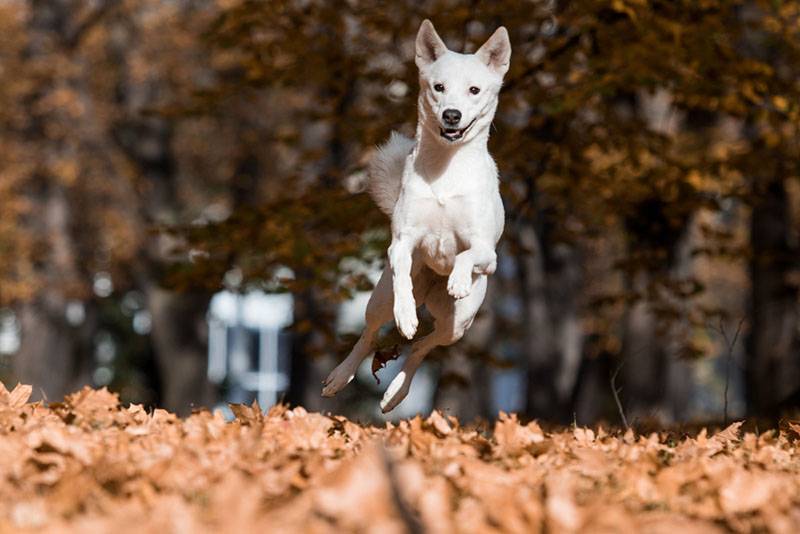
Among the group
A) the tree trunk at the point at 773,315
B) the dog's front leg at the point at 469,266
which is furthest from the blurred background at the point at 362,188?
the dog's front leg at the point at 469,266

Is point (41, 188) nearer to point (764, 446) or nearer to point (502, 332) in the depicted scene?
point (502, 332)

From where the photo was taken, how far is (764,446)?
5.01m

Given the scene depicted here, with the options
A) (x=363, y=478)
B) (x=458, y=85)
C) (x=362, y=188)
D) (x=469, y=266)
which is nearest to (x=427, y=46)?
(x=458, y=85)

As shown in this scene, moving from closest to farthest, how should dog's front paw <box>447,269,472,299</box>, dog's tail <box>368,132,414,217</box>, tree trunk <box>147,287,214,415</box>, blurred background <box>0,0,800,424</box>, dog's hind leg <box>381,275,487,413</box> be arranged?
dog's front paw <box>447,269,472,299</box>
dog's hind leg <box>381,275,487,413</box>
dog's tail <box>368,132,414,217</box>
blurred background <box>0,0,800,424</box>
tree trunk <box>147,287,214,415</box>

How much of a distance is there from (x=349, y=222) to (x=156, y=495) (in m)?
6.15

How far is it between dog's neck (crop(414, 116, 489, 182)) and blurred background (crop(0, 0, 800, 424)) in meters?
1.07

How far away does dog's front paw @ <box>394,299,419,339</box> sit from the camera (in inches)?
220

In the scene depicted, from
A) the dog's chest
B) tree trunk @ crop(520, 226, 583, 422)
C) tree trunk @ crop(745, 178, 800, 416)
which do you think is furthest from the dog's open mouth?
tree trunk @ crop(520, 226, 583, 422)

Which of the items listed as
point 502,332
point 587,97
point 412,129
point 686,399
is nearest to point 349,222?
point 412,129

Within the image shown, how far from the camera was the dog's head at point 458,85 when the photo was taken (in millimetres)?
5637

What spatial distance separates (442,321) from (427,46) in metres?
1.40

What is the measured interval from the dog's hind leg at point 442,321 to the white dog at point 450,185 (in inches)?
0.4

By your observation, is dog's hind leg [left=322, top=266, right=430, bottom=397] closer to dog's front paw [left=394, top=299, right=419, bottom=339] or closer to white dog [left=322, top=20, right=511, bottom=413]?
white dog [left=322, top=20, right=511, bottom=413]

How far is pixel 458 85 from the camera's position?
18.6ft
